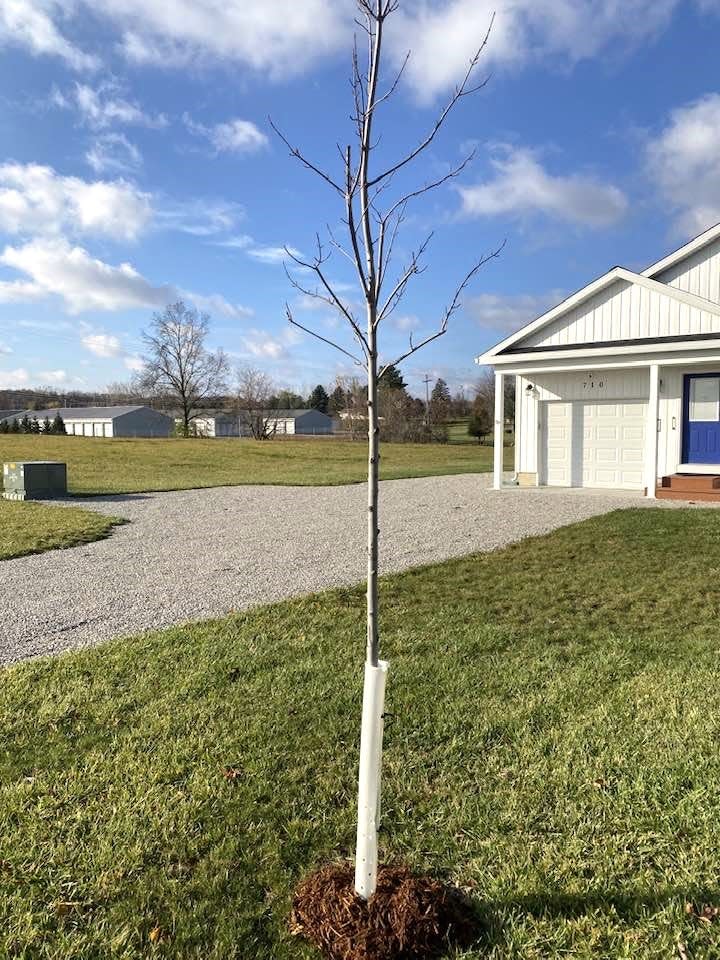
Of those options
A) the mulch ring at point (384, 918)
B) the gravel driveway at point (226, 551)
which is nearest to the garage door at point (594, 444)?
the gravel driveway at point (226, 551)

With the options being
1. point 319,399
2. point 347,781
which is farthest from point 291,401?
point 347,781

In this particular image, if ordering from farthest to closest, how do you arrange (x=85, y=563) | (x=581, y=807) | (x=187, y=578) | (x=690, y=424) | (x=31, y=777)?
(x=690, y=424), (x=85, y=563), (x=187, y=578), (x=31, y=777), (x=581, y=807)

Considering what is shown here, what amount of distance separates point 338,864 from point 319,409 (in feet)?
A: 289

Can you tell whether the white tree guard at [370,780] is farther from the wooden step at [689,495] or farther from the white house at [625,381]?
the white house at [625,381]

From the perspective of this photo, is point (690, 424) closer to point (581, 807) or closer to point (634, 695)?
point (634, 695)

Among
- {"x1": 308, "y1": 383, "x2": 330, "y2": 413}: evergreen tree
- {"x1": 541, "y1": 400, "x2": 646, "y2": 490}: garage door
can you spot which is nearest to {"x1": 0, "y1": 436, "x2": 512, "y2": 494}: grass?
{"x1": 541, "y1": 400, "x2": 646, "y2": 490}: garage door

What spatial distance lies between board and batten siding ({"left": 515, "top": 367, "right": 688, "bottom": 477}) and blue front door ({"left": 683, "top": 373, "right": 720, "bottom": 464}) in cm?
15

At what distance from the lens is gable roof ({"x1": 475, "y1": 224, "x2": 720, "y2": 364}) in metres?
13.8

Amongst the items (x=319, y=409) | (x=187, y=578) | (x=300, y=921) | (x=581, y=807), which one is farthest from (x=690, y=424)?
(x=319, y=409)

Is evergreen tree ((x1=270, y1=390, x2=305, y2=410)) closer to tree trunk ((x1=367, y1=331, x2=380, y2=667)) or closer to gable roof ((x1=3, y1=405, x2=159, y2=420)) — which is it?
gable roof ((x1=3, y1=405, x2=159, y2=420))

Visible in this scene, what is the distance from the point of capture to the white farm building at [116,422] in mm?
73000

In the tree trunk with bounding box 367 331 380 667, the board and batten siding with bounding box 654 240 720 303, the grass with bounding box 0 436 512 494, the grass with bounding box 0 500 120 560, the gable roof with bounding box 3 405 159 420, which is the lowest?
the grass with bounding box 0 500 120 560

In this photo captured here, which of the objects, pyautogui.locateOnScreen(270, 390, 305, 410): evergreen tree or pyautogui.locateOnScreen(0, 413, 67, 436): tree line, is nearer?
pyautogui.locateOnScreen(0, 413, 67, 436): tree line

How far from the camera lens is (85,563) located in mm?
7996
